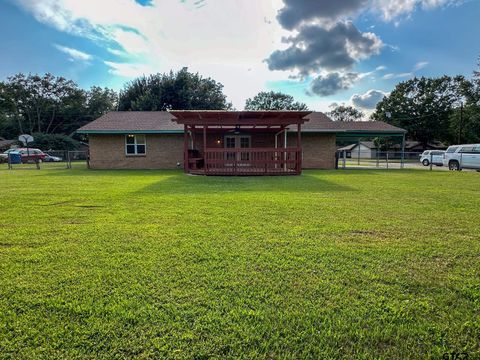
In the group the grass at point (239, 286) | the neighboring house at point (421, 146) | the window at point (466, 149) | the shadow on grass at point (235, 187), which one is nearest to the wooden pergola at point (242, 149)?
the shadow on grass at point (235, 187)

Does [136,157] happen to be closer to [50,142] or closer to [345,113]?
[50,142]

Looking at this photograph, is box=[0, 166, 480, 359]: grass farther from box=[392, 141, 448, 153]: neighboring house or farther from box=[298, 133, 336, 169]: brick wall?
box=[392, 141, 448, 153]: neighboring house

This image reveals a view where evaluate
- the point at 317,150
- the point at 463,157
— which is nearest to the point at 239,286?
A: the point at 317,150

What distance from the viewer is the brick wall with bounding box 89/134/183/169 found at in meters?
17.4

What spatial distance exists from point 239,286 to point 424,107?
5980cm

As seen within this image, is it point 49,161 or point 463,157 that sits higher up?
point 49,161

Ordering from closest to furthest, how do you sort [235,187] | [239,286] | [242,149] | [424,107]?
[239,286], [235,187], [242,149], [424,107]

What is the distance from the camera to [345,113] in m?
82.6

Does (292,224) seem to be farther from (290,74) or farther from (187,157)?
(290,74)

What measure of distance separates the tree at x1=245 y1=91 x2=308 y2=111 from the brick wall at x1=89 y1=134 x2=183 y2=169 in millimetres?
41616

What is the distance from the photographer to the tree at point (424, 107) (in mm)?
47656

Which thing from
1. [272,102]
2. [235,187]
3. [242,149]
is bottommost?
[235,187]

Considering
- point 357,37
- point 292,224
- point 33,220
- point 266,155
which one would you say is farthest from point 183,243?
point 357,37

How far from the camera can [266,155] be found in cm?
1297
